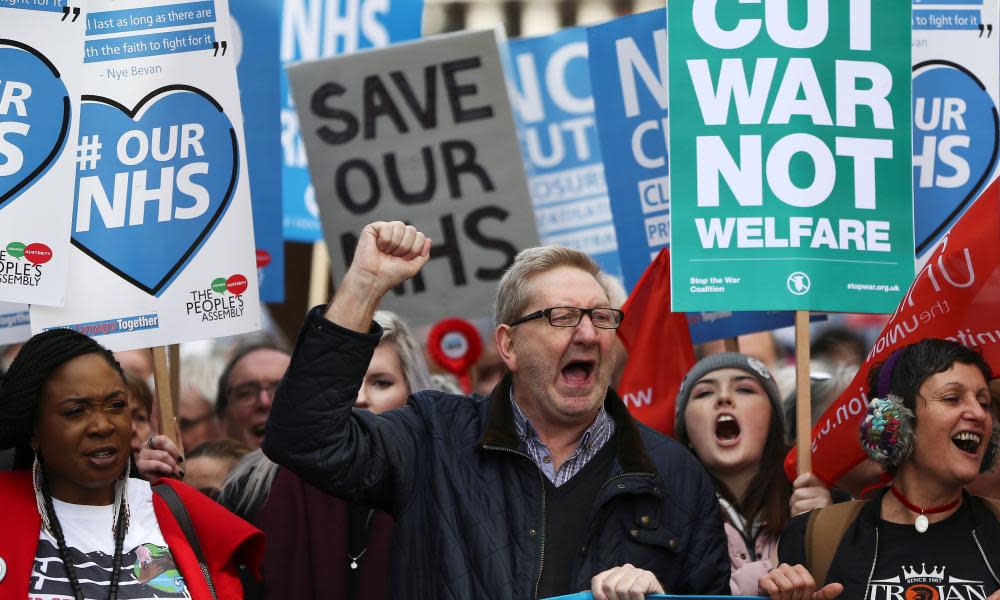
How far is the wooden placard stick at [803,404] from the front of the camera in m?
4.11

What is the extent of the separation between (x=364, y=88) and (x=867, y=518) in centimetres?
338

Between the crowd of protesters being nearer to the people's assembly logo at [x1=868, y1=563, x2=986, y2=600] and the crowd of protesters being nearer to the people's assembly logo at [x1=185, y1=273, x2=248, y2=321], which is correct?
the people's assembly logo at [x1=868, y1=563, x2=986, y2=600]

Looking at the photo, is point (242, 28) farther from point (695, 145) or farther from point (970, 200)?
point (970, 200)

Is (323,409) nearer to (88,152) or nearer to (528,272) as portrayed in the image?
(528,272)

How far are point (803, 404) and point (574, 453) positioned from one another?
950mm

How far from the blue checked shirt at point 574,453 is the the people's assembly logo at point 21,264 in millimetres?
1555

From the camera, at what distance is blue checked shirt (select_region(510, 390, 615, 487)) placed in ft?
11.3

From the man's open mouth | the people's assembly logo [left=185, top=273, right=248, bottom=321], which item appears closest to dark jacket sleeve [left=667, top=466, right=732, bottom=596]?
the man's open mouth

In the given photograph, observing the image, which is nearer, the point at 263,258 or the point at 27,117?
the point at 27,117

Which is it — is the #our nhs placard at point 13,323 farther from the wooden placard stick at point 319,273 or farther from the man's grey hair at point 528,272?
the man's grey hair at point 528,272

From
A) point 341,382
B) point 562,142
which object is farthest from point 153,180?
point 562,142

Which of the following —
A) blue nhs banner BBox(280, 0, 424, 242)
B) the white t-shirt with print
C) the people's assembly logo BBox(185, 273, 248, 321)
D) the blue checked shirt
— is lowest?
the white t-shirt with print

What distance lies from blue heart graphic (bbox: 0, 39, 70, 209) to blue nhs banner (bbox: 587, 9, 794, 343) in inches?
85.2

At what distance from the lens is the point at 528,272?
141 inches
